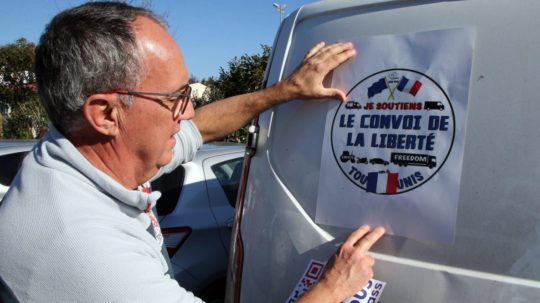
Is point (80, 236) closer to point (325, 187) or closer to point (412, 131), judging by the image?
point (325, 187)

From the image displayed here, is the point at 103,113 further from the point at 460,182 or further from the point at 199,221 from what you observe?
the point at 199,221

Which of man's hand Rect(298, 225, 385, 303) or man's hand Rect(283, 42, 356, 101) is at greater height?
man's hand Rect(283, 42, 356, 101)

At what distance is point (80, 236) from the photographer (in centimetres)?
117

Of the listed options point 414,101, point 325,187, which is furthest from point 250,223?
point 414,101

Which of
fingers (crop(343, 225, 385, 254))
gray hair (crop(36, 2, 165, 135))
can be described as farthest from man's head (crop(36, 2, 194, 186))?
fingers (crop(343, 225, 385, 254))

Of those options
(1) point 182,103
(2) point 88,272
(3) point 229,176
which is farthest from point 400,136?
(3) point 229,176

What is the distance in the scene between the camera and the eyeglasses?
1355 mm

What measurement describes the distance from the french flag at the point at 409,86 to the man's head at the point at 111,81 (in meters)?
0.70

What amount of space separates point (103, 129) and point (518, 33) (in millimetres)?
1194

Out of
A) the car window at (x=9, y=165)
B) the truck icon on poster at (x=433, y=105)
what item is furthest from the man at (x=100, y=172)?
the car window at (x=9, y=165)

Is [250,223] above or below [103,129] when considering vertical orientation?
below

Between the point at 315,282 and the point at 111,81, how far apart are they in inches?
36.0

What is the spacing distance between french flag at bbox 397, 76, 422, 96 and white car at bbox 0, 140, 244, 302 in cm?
203

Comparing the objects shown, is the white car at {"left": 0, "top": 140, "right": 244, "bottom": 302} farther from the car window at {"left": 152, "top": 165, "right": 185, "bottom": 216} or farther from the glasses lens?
the glasses lens
